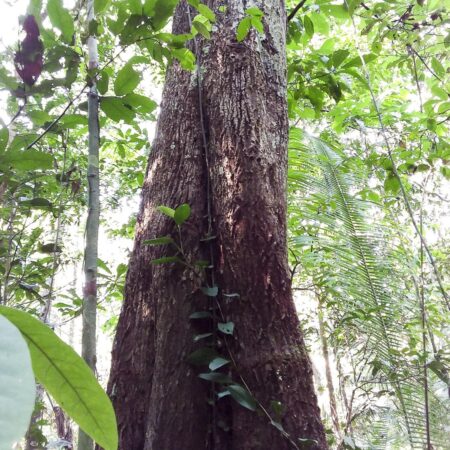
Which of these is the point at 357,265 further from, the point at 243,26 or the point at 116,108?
the point at 116,108

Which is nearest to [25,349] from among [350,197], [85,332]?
[85,332]

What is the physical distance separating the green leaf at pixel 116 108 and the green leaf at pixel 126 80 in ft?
0.07

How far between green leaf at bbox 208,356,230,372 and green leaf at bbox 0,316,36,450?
0.82 meters

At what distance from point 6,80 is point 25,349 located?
83 centimetres

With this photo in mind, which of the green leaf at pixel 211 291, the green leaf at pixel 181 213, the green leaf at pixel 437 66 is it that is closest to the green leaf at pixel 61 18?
the green leaf at pixel 181 213

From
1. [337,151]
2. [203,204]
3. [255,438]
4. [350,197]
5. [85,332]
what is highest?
[337,151]

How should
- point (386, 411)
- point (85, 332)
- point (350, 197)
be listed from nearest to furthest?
point (85, 332) → point (386, 411) → point (350, 197)

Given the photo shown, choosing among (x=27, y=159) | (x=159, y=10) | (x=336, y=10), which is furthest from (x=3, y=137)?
(x=336, y=10)

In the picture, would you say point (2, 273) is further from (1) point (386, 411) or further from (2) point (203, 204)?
(1) point (386, 411)

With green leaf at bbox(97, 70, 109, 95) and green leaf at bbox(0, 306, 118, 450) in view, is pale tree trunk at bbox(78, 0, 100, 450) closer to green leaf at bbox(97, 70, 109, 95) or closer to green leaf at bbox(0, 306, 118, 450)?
green leaf at bbox(97, 70, 109, 95)

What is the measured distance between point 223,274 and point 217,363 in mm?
241

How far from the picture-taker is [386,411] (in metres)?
1.60

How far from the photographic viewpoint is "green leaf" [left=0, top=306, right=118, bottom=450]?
0.94 ft

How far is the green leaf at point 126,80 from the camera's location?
0.94m
